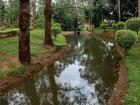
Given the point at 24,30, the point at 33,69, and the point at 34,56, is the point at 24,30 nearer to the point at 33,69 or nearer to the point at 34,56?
the point at 33,69

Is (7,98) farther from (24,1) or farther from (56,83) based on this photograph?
(24,1)

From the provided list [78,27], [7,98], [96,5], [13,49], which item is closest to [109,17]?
[96,5]

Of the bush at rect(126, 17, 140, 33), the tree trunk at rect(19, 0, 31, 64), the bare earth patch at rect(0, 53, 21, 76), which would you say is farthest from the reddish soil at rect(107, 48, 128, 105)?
the bush at rect(126, 17, 140, 33)

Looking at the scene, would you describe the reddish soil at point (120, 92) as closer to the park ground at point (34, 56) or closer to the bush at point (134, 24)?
the park ground at point (34, 56)

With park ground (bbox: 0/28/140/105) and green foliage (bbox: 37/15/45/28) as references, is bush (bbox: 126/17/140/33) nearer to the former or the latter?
park ground (bbox: 0/28/140/105)

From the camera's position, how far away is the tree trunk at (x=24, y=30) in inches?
668

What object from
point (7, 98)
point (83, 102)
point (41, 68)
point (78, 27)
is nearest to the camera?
point (83, 102)

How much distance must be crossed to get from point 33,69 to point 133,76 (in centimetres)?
632

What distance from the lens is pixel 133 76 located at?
13.7 meters

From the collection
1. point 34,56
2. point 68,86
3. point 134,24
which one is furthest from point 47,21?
point 68,86

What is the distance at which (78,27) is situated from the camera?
71438 mm

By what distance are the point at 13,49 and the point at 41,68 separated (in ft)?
11.8

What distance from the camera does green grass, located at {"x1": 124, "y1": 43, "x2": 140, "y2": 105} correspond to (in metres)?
10.3

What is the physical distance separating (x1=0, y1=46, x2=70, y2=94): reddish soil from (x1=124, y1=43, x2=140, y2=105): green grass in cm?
518
